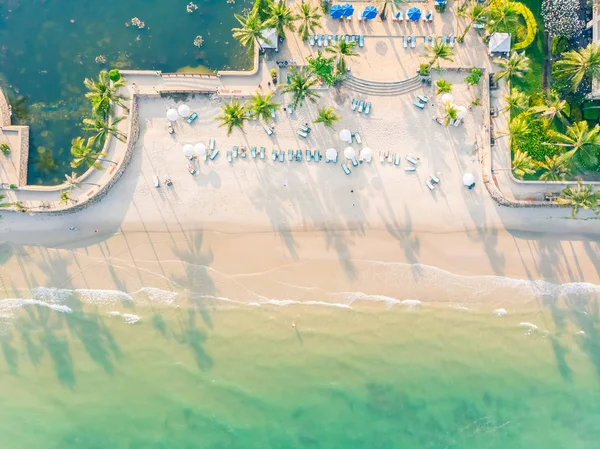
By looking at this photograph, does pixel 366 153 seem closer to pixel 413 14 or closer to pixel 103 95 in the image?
pixel 413 14

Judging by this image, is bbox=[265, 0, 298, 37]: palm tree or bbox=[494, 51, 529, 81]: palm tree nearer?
bbox=[494, 51, 529, 81]: palm tree

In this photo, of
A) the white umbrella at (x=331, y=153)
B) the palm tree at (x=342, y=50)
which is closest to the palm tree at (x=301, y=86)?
the palm tree at (x=342, y=50)

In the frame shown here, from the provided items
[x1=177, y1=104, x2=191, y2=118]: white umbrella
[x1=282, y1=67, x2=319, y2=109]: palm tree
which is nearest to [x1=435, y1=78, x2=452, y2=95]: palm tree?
[x1=282, y1=67, x2=319, y2=109]: palm tree

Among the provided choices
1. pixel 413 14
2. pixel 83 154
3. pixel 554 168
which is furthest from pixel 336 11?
pixel 83 154

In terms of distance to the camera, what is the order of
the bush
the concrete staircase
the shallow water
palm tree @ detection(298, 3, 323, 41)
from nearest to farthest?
palm tree @ detection(298, 3, 323, 41) → the bush → the concrete staircase → the shallow water

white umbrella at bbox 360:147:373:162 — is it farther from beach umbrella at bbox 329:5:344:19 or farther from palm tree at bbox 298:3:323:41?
beach umbrella at bbox 329:5:344:19

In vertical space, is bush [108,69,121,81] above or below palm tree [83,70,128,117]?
above

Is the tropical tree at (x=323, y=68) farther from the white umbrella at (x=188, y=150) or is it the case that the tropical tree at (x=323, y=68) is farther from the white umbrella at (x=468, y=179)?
the white umbrella at (x=468, y=179)
